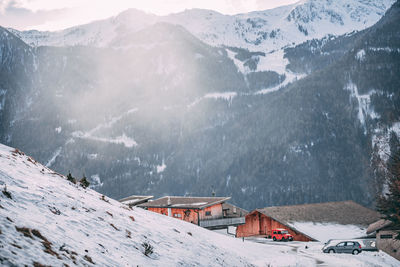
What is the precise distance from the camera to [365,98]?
185250 mm

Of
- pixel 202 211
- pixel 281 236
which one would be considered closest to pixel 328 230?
pixel 281 236

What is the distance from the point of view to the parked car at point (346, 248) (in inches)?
1283

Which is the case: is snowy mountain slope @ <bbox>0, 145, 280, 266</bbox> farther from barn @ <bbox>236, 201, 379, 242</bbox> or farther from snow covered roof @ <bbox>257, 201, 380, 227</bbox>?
snow covered roof @ <bbox>257, 201, 380, 227</bbox>

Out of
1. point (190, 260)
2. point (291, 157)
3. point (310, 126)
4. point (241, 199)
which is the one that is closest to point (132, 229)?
point (190, 260)

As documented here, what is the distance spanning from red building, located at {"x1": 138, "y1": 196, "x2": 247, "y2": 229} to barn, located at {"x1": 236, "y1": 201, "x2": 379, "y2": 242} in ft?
12.3

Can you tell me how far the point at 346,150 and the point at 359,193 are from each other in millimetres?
32983

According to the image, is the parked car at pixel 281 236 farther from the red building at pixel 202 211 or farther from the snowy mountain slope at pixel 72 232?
the snowy mountain slope at pixel 72 232

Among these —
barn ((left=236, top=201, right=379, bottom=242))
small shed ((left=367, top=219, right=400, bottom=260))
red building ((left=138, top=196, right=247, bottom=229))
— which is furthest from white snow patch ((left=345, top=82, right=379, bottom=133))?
small shed ((left=367, top=219, right=400, bottom=260))

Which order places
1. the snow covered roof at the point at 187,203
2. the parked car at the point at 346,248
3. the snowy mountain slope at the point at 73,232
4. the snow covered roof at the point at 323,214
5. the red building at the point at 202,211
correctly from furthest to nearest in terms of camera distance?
the snow covered roof at the point at 187,203
the red building at the point at 202,211
the snow covered roof at the point at 323,214
the parked car at the point at 346,248
the snowy mountain slope at the point at 73,232

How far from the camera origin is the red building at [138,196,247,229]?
177ft

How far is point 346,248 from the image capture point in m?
32.6

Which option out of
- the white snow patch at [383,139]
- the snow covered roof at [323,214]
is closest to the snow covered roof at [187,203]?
the snow covered roof at [323,214]

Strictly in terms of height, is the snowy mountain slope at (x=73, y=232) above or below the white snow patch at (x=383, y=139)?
below

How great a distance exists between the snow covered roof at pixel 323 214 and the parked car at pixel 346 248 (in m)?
17.1
